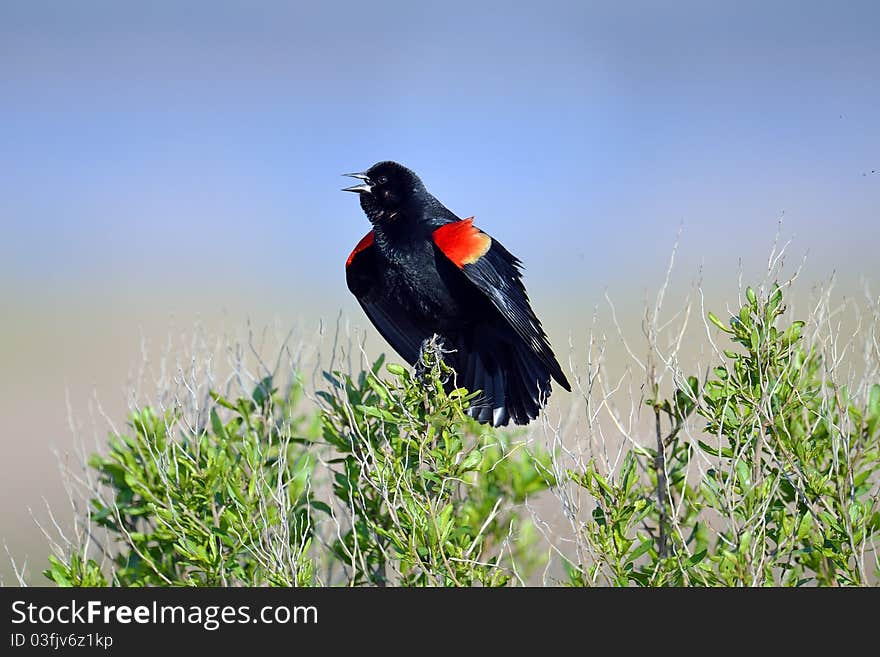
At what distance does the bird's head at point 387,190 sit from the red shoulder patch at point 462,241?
467 mm

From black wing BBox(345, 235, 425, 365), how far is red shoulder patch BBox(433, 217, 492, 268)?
2.10ft

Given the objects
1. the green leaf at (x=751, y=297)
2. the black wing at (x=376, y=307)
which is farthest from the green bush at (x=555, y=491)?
the black wing at (x=376, y=307)

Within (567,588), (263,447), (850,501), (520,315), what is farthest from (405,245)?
(850,501)

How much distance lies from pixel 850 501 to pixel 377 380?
7.44 feet

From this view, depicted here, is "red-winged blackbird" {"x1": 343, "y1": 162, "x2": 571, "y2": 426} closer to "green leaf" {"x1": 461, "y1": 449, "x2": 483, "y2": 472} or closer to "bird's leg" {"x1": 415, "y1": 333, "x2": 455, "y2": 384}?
"bird's leg" {"x1": 415, "y1": 333, "x2": 455, "y2": 384}

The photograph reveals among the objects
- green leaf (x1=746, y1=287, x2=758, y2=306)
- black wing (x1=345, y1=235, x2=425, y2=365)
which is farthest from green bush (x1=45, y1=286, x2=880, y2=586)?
black wing (x1=345, y1=235, x2=425, y2=365)

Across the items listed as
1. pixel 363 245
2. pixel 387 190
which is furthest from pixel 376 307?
pixel 387 190

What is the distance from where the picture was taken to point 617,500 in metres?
3.70

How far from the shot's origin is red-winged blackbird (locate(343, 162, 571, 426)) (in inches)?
185

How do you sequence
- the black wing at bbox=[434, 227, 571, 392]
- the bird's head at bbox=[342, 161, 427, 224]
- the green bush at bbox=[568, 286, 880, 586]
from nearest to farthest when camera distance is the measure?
the green bush at bbox=[568, 286, 880, 586], the black wing at bbox=[434, 227, 571, 392], the bird's head at bbox=[342, 161, 427, 224]

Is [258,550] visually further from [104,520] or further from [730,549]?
[730,549]

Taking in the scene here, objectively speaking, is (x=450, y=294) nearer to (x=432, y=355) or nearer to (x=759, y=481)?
(x=432, y=355)

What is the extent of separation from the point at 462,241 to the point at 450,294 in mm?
377

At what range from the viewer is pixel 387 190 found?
17.3 ft
